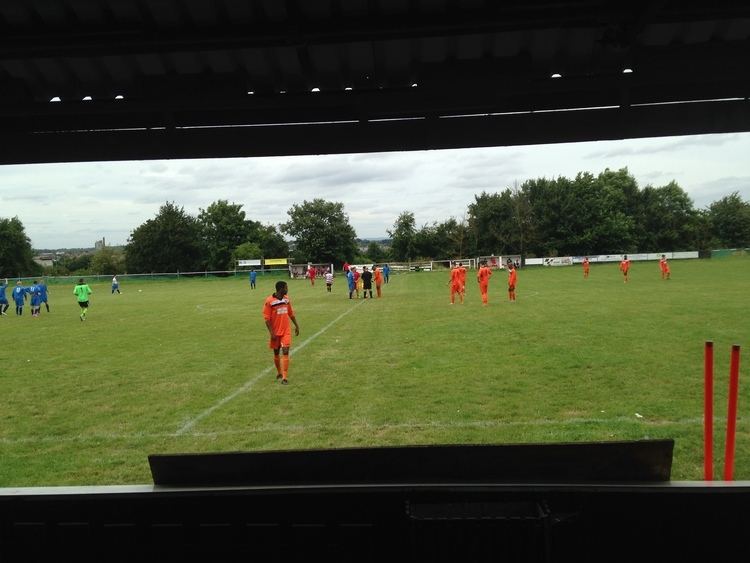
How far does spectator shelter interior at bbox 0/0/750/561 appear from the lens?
9.06 ft

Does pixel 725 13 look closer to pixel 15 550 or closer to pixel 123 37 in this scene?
pixel 123 37

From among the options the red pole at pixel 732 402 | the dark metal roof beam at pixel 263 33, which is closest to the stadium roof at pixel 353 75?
the dark metal roof beam at pixel 263 33

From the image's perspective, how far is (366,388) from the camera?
9.34 meters

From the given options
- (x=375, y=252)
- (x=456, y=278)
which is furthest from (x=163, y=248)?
(x=456, y=278)

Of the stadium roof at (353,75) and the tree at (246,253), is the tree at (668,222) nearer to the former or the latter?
the tree at (246,253)

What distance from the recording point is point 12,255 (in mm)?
57656

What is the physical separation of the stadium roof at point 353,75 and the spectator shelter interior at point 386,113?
0.01 meters

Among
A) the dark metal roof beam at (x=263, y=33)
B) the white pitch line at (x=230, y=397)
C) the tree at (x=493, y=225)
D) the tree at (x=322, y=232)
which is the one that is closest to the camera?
the dark metal roof beam at (x=263, y=33)

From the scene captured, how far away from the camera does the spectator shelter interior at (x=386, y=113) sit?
2.76 m

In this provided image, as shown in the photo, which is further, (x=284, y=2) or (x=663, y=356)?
(x=663, y=356)

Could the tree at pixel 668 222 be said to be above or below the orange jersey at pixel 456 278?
above

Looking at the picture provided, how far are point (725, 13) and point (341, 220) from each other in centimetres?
2954

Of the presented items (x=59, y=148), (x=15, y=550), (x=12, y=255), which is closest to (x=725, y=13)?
(x=59, y=148)

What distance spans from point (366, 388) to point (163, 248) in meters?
68.3
